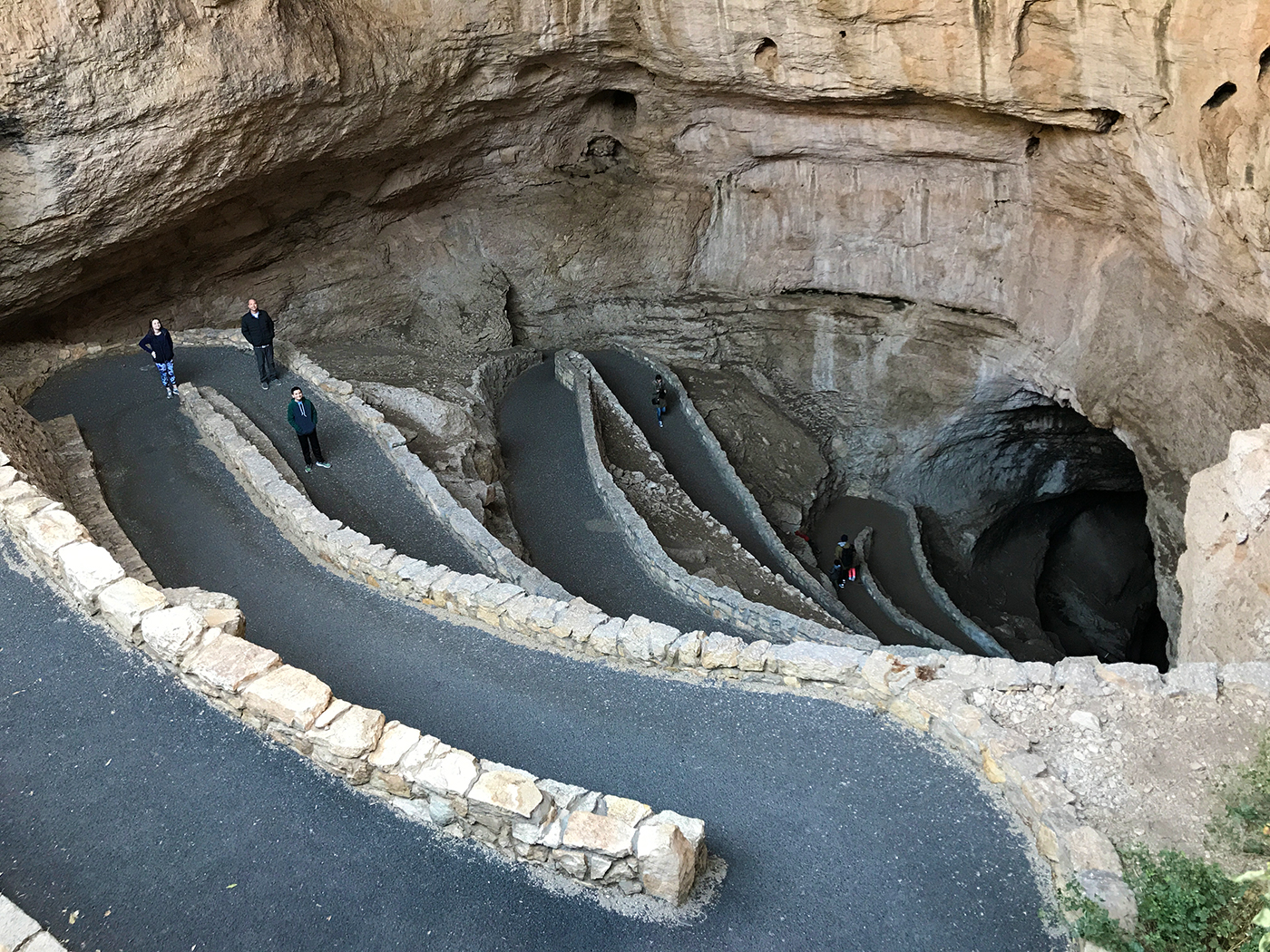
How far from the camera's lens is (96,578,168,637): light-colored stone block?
249 inches

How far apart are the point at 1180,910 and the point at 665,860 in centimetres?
266

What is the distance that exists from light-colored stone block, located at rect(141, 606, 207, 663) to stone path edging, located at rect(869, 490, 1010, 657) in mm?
11487

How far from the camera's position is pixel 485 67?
1448cm

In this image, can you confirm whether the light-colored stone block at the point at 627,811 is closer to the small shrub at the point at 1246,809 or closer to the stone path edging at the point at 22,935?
the stone path edging at the point at 22,935

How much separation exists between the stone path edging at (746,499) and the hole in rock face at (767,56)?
644cm

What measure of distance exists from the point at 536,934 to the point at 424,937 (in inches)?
24.7

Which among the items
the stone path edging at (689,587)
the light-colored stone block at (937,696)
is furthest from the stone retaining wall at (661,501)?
the light-colored stone block at (937,696)

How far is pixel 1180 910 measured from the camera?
4.42 m

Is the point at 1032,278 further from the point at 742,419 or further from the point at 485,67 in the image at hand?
the point at 485,67

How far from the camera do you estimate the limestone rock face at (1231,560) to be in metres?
7.21

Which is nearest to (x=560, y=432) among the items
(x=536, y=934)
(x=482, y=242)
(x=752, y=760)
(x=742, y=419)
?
(x=742, y=419)

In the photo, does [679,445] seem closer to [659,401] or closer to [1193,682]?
[659,401]

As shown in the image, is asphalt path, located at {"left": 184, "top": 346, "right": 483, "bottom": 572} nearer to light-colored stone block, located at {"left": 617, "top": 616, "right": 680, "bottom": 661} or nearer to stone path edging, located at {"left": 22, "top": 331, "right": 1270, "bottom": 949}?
stone path edging, located at {"left": 22, "top": 331, "right": 1270, "bottom": 949}

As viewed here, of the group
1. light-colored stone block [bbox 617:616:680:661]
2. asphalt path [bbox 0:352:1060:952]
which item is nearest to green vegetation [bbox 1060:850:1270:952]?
asphalt path [bbox 0:352:1060:952]
